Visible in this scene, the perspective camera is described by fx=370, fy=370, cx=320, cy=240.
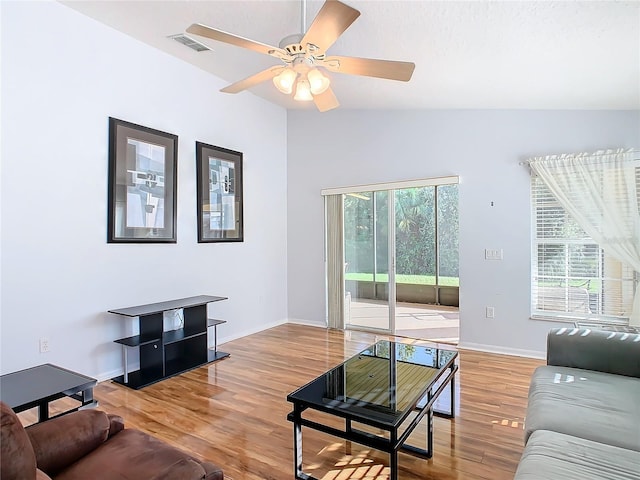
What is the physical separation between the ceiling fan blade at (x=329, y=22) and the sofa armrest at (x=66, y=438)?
2.17 meters

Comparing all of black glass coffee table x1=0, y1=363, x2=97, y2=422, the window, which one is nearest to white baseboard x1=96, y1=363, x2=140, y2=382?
black glass coffee table x1=0, y1=363, x2=97, y2=422

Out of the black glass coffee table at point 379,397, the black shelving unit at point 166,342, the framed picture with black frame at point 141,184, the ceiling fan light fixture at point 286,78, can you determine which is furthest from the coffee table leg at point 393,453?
the framed picture with black frame at point 141,184

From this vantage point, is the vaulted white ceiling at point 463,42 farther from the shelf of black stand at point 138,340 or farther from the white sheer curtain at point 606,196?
the shelf of black stand at point 138,340

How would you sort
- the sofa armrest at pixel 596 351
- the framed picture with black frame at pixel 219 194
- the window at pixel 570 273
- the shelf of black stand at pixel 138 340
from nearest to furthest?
the sofa armrest at pixel 596 351 → the shelf of black stand at pixel 138 340 → the window at pixel 570 273 → the framed picture with black frame at pixel 219 194

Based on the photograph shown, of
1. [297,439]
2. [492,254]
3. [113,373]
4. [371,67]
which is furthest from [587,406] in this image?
[113,373]

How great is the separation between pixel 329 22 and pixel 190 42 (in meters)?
2.32

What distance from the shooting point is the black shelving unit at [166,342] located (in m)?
3.42

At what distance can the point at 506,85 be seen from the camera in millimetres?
3455

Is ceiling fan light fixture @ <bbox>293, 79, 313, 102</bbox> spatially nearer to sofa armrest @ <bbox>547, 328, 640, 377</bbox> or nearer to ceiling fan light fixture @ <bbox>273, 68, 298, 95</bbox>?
ceiling fan light fixture @ <bbox>273, 68, 298, 95</bbox>

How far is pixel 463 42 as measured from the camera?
274 cm

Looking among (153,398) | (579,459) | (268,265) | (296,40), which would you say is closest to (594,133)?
(296,40)

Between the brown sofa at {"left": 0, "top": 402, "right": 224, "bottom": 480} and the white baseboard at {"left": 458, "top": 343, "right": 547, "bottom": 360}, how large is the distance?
3.72 meters

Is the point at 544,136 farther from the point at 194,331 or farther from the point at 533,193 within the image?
the point at 194,331

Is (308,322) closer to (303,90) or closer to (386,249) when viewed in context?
(386,249)
